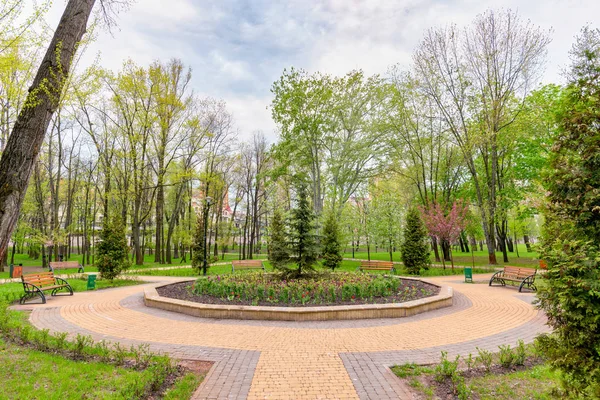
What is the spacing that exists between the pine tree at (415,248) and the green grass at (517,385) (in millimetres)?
12588

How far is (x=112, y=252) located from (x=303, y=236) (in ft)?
29.2

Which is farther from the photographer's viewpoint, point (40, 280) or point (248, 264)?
point (248, 264)

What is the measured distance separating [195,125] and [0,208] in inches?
787

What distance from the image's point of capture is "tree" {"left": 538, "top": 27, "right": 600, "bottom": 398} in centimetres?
272

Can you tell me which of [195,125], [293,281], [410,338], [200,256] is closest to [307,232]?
[293,281]

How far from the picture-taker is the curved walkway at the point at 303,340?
Answer: 377 centimetres

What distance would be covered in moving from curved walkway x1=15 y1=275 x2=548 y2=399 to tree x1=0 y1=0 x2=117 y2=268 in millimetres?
3141

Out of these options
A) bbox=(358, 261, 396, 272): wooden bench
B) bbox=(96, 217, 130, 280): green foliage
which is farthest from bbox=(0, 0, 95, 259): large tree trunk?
bbox=(358, 261, 396, 272): wooden bench

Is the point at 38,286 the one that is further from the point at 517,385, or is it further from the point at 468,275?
Answer: the point at 468,275

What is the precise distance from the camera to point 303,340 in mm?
5492

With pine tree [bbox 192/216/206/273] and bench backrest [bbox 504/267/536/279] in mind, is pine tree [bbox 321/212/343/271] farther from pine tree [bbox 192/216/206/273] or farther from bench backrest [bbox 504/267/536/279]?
bench backrest [bbox 504/267/536/279]

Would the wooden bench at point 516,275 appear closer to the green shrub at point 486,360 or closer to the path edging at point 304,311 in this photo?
the path edging at point 304,311

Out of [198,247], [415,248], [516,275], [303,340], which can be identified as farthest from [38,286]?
[516,275]

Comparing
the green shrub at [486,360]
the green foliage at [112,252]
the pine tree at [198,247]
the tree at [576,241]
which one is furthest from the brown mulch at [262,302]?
the pine tree at [198,247]
